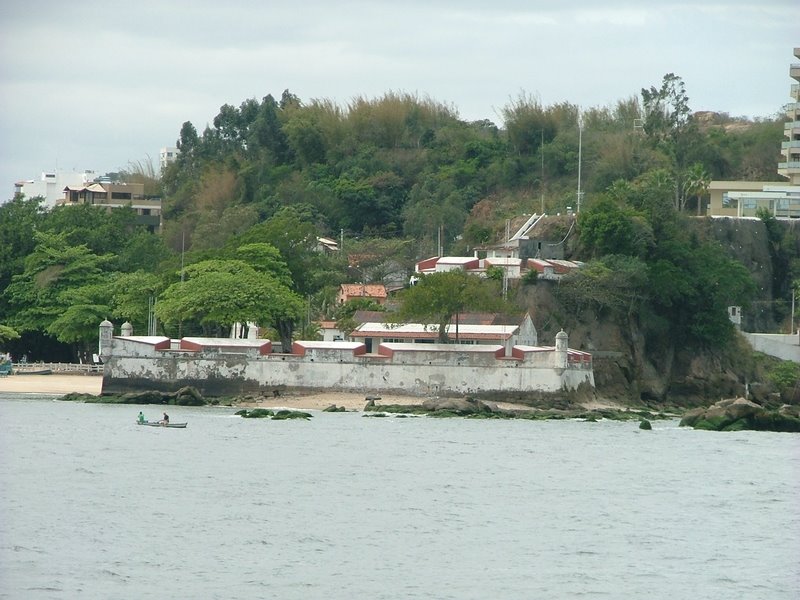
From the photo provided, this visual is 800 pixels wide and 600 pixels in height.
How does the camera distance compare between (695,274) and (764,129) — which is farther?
(764,129)

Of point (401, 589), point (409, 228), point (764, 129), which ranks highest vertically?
point (764, 129)

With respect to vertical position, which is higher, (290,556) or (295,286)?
(295,286)

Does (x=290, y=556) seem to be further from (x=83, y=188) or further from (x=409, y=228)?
(x=83, y=188)

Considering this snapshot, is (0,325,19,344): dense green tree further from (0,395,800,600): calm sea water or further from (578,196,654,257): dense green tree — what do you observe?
(578,196,654,257): dense green tree

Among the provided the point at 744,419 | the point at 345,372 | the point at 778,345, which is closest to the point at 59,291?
the point at 345,372

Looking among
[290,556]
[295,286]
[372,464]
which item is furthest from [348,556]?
[295,286]

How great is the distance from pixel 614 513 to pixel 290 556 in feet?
35.0

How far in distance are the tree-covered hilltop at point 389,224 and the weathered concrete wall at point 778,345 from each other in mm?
2533

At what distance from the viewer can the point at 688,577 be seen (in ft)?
118

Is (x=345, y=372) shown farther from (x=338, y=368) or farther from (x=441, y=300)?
(x=441, y=300)

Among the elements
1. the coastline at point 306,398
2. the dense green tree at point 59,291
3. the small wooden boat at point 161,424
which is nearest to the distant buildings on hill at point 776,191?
the coastline at point 306,398

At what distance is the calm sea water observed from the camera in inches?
1371

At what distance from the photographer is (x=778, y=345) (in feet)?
302

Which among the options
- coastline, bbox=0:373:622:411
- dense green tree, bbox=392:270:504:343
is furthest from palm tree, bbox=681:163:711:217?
dense green tree, bbox=392:270:504:343
